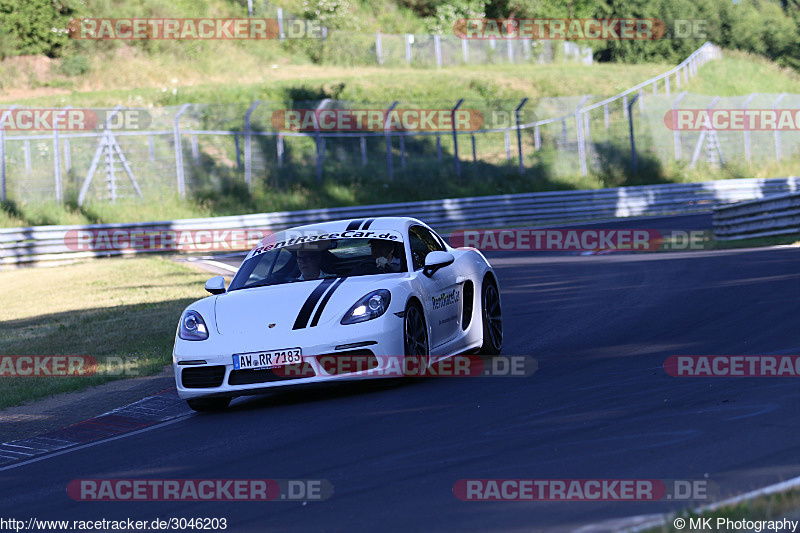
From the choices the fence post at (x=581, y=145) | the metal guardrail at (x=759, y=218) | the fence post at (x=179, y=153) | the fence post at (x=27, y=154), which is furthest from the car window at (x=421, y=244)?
the fence post at (x=581, y=145)

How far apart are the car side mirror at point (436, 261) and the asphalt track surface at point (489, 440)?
95 centimetres

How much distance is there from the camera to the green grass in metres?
11.3

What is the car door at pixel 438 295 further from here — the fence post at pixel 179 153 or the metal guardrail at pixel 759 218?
the fence post at pixel 179 153

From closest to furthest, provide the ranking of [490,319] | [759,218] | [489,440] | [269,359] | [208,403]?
1. [489,440]
2. [269,359]
3. [208,403]
4. [490,319]
5. [759,218]

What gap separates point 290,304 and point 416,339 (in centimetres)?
103

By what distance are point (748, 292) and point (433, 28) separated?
52.9 metres

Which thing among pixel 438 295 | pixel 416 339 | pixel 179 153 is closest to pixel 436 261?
pixel 438 295

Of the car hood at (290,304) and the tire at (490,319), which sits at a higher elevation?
the car hood at (290,304)

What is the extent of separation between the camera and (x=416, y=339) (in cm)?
861

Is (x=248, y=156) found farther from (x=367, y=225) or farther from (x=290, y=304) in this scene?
(x=290, y=304)

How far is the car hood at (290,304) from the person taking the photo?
8172 mm

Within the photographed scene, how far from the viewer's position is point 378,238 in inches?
369

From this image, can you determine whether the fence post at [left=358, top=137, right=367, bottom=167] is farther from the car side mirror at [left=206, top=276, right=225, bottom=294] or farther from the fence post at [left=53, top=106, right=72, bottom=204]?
the car side mirror at [left=206, top=276, right=225, bottom=294]

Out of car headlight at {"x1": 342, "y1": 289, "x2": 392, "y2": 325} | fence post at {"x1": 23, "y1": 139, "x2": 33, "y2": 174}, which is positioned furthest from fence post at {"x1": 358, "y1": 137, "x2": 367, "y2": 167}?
car headlight at {"x1": 342, "y1": 289, "x2": 392, "y2": 325}
